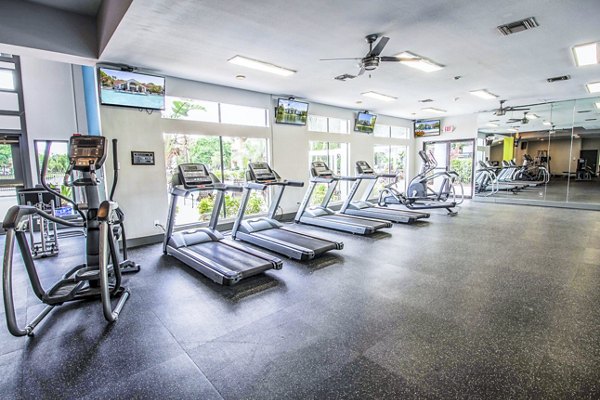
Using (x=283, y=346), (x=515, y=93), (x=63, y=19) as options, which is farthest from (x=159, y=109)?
(x=515, y=93)

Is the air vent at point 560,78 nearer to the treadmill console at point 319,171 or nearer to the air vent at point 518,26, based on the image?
the air vent at point 518,26

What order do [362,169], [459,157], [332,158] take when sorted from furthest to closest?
1. [459,157]
2. [332,158]
3. [362,169]

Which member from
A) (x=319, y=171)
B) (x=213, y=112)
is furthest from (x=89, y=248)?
(x=319, y=171)

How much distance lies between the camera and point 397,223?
7281mm

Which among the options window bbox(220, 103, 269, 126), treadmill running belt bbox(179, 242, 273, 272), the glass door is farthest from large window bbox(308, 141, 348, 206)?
treadmill running belt bbox(179, 242, 273, 272)

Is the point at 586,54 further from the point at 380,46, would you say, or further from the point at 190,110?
the point at 190,110

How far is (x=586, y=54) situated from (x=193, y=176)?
6618 mm

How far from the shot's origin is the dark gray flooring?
2041 millimetres

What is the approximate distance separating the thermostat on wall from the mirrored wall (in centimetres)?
957

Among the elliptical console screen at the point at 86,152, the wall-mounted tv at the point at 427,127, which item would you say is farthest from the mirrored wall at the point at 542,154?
the elliptical console screen at the point at 86,152

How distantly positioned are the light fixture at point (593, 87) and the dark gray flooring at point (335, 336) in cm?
489

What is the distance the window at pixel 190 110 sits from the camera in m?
5.95

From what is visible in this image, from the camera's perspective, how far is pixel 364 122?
9867mm

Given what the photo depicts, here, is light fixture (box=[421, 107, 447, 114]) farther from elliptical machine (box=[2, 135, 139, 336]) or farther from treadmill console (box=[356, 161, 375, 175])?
elliptical machine (box=[2, 135, 139, 336])
